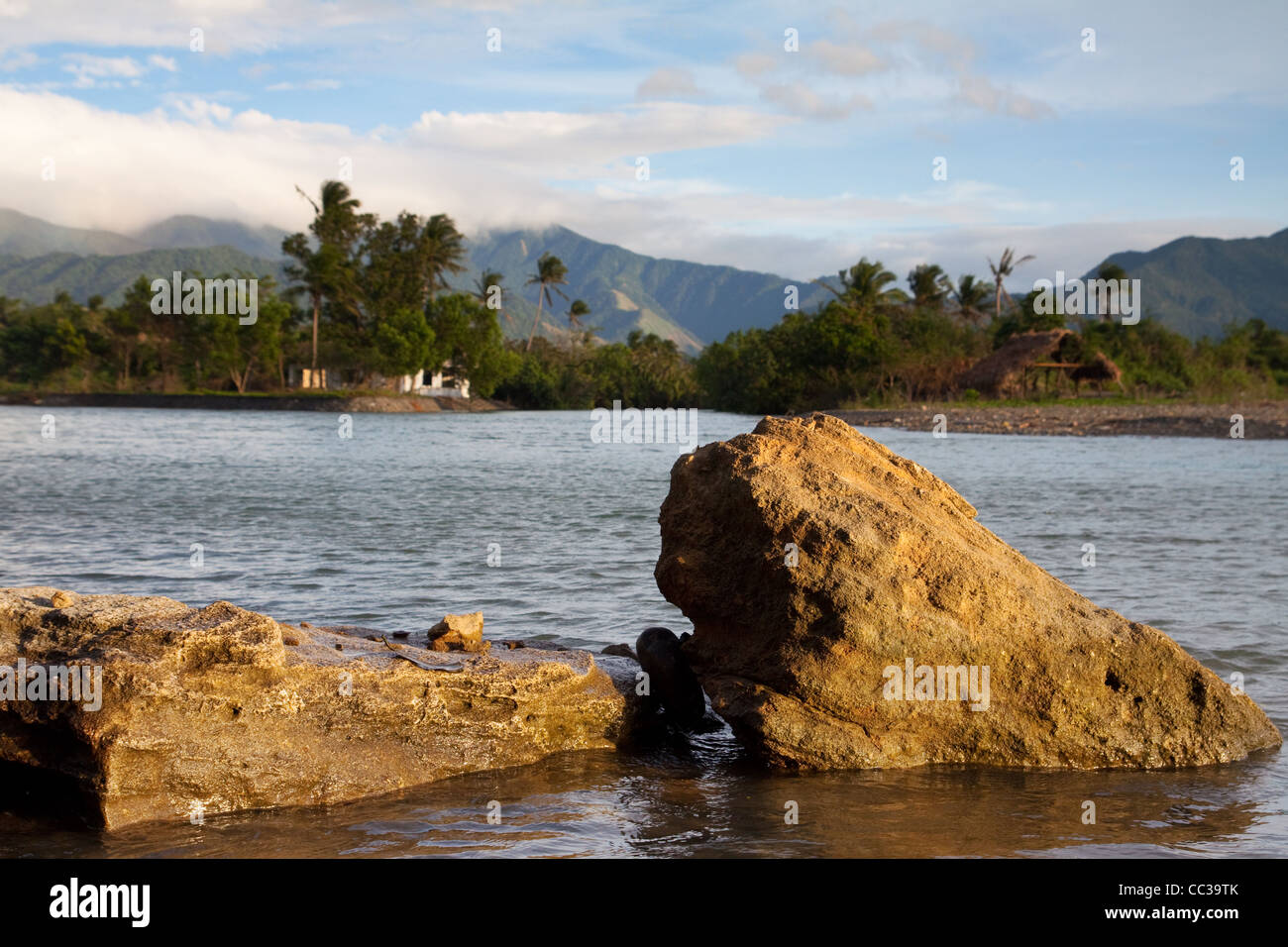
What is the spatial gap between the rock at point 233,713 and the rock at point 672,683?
2.90 ft

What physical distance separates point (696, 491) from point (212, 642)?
3.05 meters

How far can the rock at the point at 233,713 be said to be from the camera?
510cm

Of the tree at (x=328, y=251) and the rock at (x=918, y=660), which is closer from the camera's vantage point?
the rock at (x=918, y=660)

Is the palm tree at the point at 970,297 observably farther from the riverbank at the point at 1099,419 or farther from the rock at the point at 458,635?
the rock at the point at 458,635

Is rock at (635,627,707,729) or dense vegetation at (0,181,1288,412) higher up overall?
dense vegetation at (0,181,1288,412)

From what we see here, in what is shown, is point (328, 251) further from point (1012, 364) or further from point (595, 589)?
point (595, 589)

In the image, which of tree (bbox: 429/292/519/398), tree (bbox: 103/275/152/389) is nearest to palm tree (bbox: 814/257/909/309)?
tree (bbox: 429/292/519/398)

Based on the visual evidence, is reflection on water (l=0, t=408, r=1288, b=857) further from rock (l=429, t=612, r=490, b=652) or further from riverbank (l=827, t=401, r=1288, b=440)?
riverbank (l=827, t=401, r=1288, b=440)

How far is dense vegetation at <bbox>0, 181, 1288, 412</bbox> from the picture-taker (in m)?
72.5

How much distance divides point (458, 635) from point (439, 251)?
95.9 meters

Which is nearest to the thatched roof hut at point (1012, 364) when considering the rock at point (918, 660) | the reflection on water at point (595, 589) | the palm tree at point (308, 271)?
the reflection on water at point (595, 589)

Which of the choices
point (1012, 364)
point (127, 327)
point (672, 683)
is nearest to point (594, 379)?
point (127, 327)

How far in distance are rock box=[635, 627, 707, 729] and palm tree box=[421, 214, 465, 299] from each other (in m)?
93.5

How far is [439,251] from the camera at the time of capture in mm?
98750
